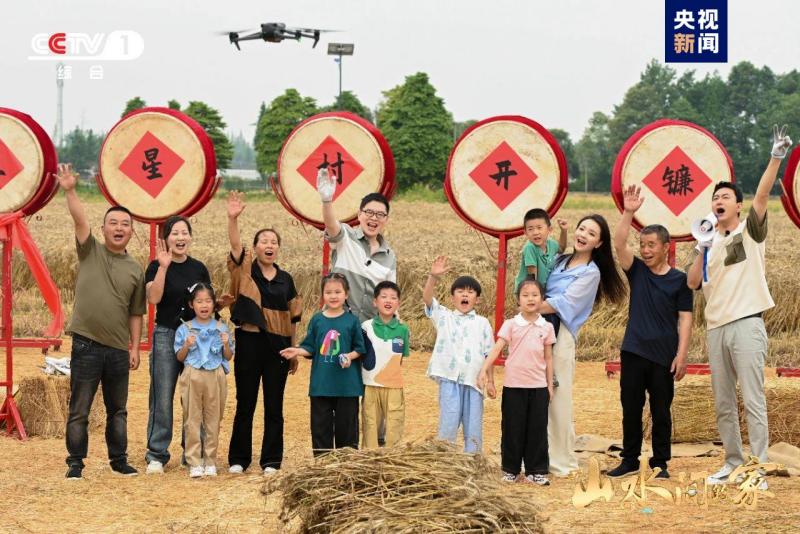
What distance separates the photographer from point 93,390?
25.5ft

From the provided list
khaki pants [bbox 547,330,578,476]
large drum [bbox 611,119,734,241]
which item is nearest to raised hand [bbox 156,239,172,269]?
khaki pants [bbox 547,330,578,476]

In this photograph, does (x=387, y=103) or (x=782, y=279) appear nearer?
(x=782, y=279)

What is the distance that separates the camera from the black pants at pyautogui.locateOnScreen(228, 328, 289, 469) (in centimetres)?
787

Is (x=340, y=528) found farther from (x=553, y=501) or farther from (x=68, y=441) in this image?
(x=68, y=441)

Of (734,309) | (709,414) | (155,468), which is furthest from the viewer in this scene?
(709,414)

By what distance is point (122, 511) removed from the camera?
6.87 m

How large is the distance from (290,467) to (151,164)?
680 cm

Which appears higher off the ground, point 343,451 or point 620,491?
point 343,451

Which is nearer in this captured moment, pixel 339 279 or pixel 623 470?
pixel 339 279

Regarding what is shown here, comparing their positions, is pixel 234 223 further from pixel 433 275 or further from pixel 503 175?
pixel 503 175

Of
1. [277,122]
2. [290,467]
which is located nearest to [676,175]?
[290,467]

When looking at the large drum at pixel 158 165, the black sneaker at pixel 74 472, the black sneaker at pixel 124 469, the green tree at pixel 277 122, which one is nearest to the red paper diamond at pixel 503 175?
the large drum at pixel 158 165

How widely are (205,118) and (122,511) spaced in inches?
2474

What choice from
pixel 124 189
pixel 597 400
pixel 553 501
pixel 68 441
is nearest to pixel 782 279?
pixel 597 400
